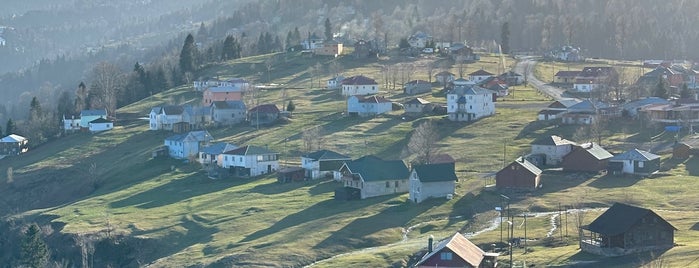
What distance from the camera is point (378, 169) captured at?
265 feet

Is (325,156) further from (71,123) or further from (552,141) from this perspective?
(71,123)

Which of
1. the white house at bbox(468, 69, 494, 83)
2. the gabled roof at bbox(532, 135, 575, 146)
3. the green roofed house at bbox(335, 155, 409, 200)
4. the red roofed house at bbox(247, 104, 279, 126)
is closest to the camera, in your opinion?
the green roofed house at bbox(335, 155, 409, 200)

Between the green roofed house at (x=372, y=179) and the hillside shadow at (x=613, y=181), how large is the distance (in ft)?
42.4

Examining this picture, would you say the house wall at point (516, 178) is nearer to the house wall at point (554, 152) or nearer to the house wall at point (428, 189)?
the house wall at point (428, 189)

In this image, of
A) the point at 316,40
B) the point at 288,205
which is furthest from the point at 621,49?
the point at 288,205

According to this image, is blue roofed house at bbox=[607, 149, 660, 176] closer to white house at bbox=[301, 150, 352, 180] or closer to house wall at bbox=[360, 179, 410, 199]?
house wall at bbox=[360, 179, 410, 199]

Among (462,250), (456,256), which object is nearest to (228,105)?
(462,250)

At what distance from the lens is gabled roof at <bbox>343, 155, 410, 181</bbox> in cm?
7981

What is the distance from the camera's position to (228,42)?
16350cm

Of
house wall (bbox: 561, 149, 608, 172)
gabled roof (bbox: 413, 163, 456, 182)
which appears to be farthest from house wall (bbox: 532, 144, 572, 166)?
gabled roof (bbox: 413, 163, 456, 182)

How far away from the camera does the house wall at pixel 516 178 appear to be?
76562mm

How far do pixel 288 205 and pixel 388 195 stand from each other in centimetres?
706

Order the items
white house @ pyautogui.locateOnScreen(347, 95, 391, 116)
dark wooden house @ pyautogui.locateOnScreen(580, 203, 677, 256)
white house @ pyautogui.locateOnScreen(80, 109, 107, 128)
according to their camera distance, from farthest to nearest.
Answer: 1. white house @ pyautogui.locateOnScreen(80, 109, 107, 128)
2. white house @ pyautogui.locateOnScreen(347, 95, 391, 116)
3. dark wooden house @ pyautogui.locateOnScreen(580, 203, 677, 256)

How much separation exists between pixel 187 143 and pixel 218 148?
5.88 metres
